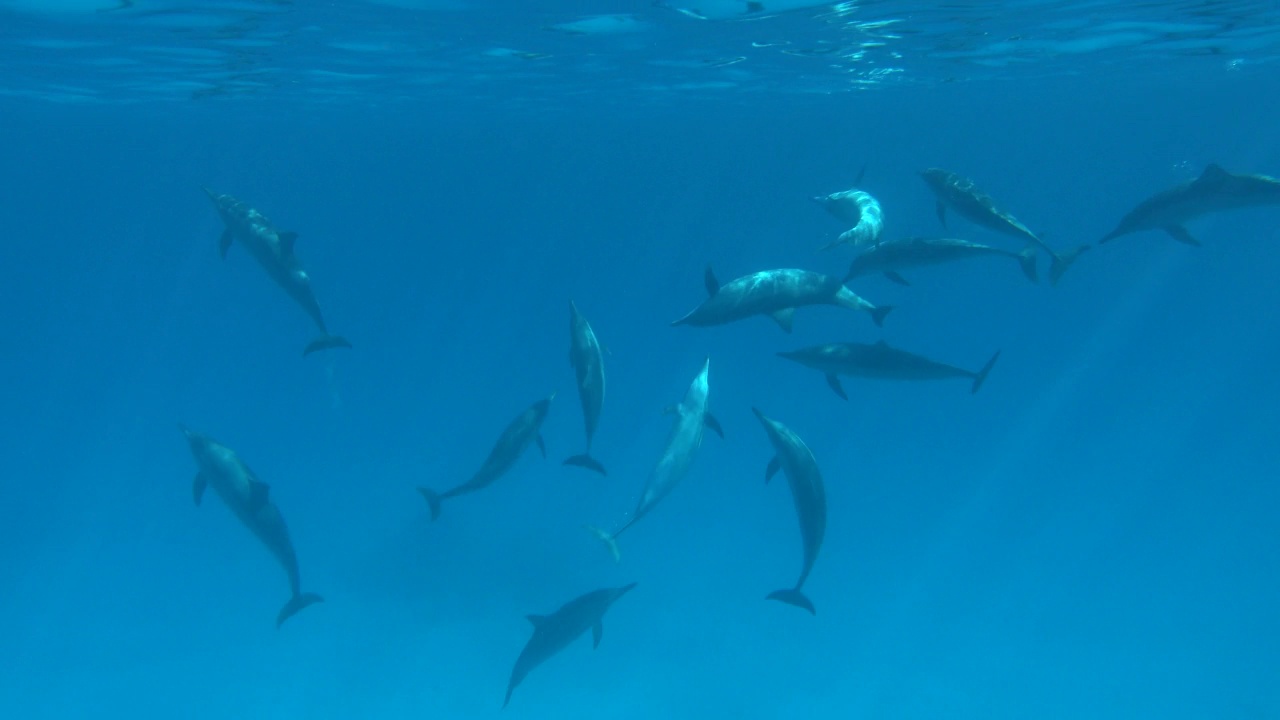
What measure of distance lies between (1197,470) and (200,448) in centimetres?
3161

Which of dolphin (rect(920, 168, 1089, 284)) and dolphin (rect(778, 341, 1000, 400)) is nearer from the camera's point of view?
dolphin (rect(778, 341, 1000, 400))

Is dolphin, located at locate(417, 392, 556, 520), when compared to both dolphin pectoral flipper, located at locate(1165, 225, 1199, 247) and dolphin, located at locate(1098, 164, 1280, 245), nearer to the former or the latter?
dolphin, located at locate(1098, 164, 1280, 245)

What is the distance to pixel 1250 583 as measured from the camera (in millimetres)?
25469

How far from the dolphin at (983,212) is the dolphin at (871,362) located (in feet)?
5.20

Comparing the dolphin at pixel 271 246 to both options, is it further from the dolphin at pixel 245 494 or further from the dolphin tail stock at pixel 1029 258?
the dolphin tail stock at pixel 1029 258

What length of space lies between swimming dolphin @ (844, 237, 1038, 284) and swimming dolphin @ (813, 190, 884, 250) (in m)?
0.31

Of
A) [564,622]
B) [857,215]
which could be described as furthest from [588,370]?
[857,215]

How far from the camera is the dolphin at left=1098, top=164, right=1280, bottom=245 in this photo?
7.49 metres

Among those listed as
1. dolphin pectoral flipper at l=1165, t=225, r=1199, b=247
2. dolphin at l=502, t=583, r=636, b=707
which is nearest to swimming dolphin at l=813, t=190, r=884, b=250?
dolphin pectoral flipper at l=1165, t=225, r=1199, b=247

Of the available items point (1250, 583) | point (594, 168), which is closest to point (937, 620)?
point (1250, 583)

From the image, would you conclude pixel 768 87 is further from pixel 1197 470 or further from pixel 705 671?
pixel 1197 470

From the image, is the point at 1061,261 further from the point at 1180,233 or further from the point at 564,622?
the point at 564,622

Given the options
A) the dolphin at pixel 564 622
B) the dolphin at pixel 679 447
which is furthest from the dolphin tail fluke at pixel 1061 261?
the dolphin at pixel 564 622

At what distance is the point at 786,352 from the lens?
720 cm
